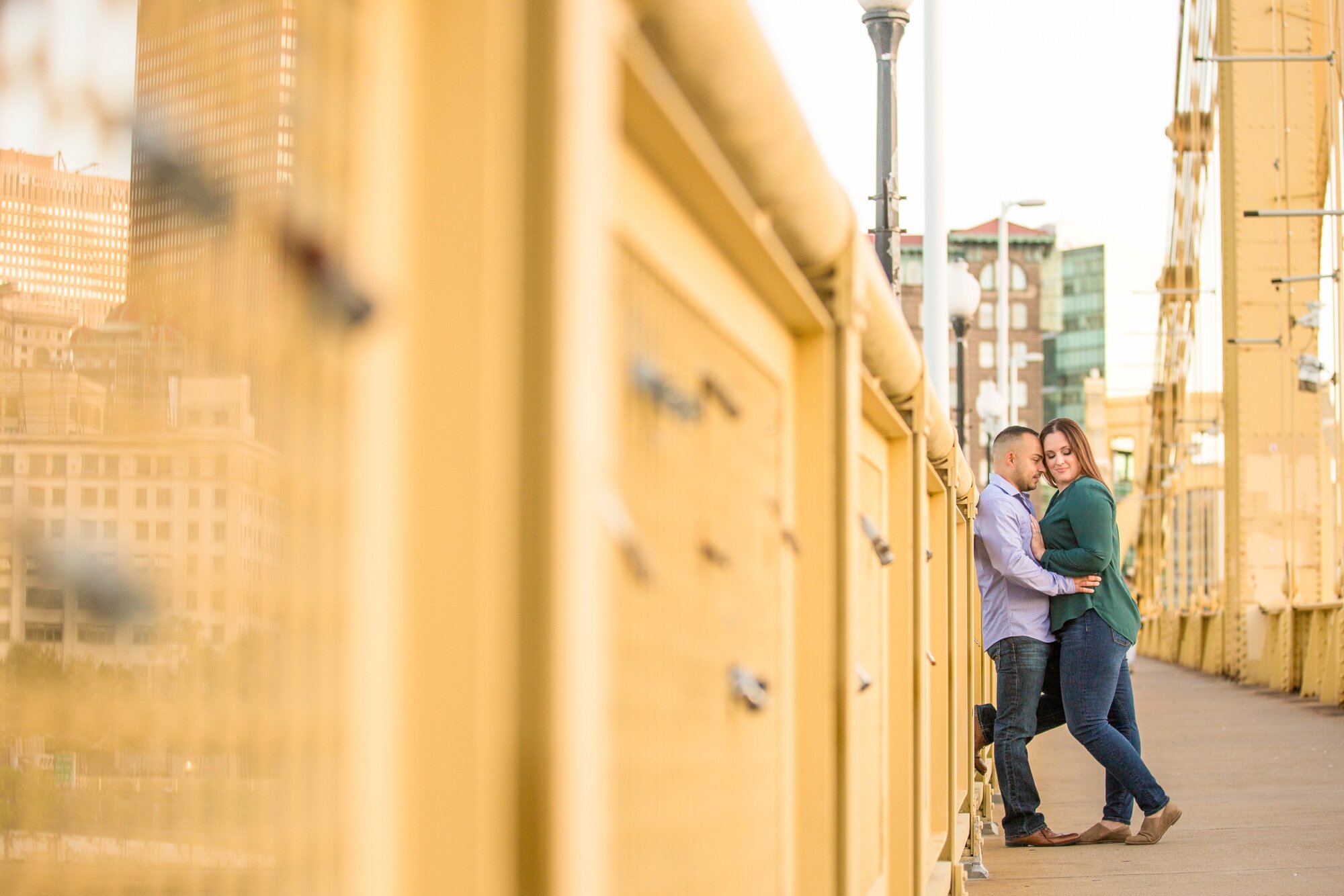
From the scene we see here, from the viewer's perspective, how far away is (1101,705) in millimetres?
6133

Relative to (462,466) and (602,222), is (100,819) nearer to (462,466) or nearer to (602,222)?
(462,466)

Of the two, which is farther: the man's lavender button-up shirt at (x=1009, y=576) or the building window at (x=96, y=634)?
the man's lavender button-up shirt at (x=1009, y=576)

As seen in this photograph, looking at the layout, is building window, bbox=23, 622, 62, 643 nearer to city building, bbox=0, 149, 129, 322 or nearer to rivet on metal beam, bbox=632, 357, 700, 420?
city building, bbox=0, 149, 129, 322

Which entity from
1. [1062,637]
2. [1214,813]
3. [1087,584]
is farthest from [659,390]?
[1214,813]

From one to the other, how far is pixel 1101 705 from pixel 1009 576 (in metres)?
0.57

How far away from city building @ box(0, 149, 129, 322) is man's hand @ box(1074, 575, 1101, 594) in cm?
523

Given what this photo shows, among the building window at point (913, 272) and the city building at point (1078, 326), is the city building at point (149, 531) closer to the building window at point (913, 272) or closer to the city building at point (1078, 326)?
the building window at point (913, 272)

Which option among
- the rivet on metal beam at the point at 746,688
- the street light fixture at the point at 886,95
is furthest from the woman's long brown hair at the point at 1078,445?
the rivet on metal beam at the point at 746,688

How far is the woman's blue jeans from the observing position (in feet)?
20.0

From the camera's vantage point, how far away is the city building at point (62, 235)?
120 centimetres

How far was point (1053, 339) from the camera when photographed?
9138 cm

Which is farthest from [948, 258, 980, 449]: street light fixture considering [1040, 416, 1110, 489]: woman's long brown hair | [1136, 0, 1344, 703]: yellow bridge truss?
[1040, 416, 1110, 489]: woman's long brown hair

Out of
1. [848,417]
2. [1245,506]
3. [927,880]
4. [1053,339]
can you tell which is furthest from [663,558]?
[1053,339]

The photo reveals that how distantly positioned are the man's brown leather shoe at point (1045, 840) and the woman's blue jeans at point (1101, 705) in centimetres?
24
